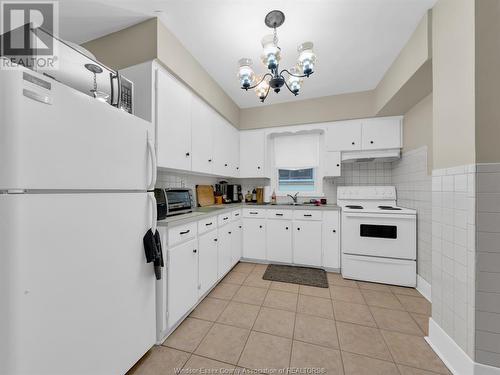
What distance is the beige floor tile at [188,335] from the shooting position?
1.55 metres

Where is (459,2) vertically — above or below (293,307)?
above

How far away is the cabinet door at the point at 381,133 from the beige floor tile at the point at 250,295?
8.12 feet

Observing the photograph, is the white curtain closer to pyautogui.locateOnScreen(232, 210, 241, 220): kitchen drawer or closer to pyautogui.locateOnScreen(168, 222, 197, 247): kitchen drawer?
A: pyautogui.locateOnScreen(232, 210, 241, 220): kitchen drawer

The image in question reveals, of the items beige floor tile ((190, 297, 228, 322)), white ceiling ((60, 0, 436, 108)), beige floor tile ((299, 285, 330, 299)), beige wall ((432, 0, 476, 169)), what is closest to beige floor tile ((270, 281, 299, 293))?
beige floor tile ((299, 285, 330, 299))

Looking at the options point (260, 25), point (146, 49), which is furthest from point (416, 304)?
point (146, 49)

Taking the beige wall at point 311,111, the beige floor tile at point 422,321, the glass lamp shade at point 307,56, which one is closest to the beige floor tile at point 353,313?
the beige floor tile at point 422,321

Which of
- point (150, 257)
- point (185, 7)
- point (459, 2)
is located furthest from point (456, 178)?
point (185, 7)

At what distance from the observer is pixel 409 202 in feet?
8.62

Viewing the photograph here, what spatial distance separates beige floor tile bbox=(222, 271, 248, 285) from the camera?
2584 mm

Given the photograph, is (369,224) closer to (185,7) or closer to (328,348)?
(328,348)

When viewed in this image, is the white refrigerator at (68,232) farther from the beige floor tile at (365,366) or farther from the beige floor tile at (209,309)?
the beige floor tile at (365,366)

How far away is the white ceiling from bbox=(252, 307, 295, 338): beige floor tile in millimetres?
2620

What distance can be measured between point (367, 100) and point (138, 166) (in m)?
3.17

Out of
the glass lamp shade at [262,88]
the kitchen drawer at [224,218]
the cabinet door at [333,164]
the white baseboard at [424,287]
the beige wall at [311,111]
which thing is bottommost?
the white baseboard at [424,287]
